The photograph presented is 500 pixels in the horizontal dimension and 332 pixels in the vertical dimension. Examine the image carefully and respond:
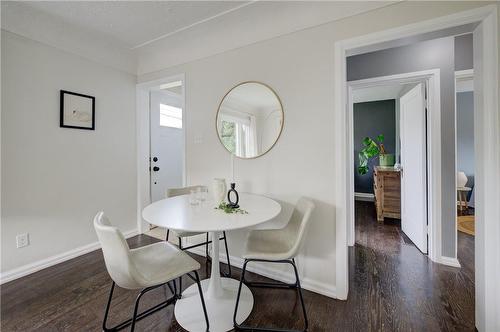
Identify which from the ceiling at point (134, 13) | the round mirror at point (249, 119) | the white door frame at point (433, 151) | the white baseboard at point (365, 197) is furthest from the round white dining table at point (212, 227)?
the white baseboard at point (365, 197)

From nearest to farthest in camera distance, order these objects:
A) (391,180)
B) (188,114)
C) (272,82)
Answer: (272,82) < (188,114) < (391,180)

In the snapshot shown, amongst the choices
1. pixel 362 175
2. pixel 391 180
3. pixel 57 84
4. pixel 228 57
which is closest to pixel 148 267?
pixel 228 57

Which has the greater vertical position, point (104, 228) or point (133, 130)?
point (133, 130)

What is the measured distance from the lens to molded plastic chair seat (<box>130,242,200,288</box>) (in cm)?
120

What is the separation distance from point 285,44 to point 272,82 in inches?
13.0

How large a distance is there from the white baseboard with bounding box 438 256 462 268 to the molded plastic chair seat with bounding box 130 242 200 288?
2.45 meters

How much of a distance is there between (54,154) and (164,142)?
143cm

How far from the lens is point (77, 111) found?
7.85ft

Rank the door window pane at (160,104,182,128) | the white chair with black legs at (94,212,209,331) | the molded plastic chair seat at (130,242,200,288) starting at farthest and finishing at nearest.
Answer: the door window pane at (160,104,182,128), the molded plastic chair seat at (130,242,200,288), the white chair with black legs at (94,212,209,331)

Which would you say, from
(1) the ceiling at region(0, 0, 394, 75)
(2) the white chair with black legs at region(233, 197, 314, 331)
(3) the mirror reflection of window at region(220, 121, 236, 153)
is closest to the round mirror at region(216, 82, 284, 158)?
(3) the mirror reflection of window at region(220, 121, 236, 153)

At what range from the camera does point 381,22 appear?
5.13 ft

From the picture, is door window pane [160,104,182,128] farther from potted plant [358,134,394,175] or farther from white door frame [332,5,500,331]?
potted plant [358,134,394,175]

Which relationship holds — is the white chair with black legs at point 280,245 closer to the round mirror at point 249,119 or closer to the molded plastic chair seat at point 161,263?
the molded plastic chair seat at point 161,263

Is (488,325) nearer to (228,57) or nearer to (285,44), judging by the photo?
(285,44)
